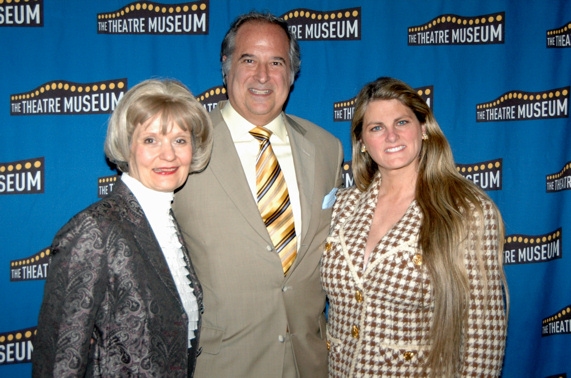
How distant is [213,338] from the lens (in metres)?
2.02

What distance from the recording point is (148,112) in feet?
5.55

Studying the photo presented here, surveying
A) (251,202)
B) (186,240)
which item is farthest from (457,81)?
(186,240)

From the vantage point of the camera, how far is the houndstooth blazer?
6.02ft

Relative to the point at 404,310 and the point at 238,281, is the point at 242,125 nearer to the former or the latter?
the point at 238,281

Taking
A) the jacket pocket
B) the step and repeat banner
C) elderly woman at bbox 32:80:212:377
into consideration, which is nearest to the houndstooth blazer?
the jacket pocket

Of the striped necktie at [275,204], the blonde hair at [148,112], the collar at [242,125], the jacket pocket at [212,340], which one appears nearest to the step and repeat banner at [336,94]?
the collar at [242,125]

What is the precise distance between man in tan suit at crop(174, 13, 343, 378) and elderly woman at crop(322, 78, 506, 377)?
0.12 meters

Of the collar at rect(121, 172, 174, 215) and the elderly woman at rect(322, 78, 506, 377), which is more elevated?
the collar at rect(121, 172, 174, 215)

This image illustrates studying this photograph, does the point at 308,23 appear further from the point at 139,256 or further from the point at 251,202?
the point at 139,256

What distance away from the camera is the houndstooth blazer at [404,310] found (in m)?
1.84

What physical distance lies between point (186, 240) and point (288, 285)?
464 millimetres

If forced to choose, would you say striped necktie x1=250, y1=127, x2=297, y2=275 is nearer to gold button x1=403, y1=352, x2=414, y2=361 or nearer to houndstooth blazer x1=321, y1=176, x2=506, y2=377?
houndstooth blazer x1=321, y1=176, x2=506, y2=377

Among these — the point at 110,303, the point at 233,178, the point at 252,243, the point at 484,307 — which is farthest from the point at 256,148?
the point at 484,307

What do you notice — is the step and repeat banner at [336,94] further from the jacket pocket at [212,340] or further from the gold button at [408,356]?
the gold button at [408,356]
